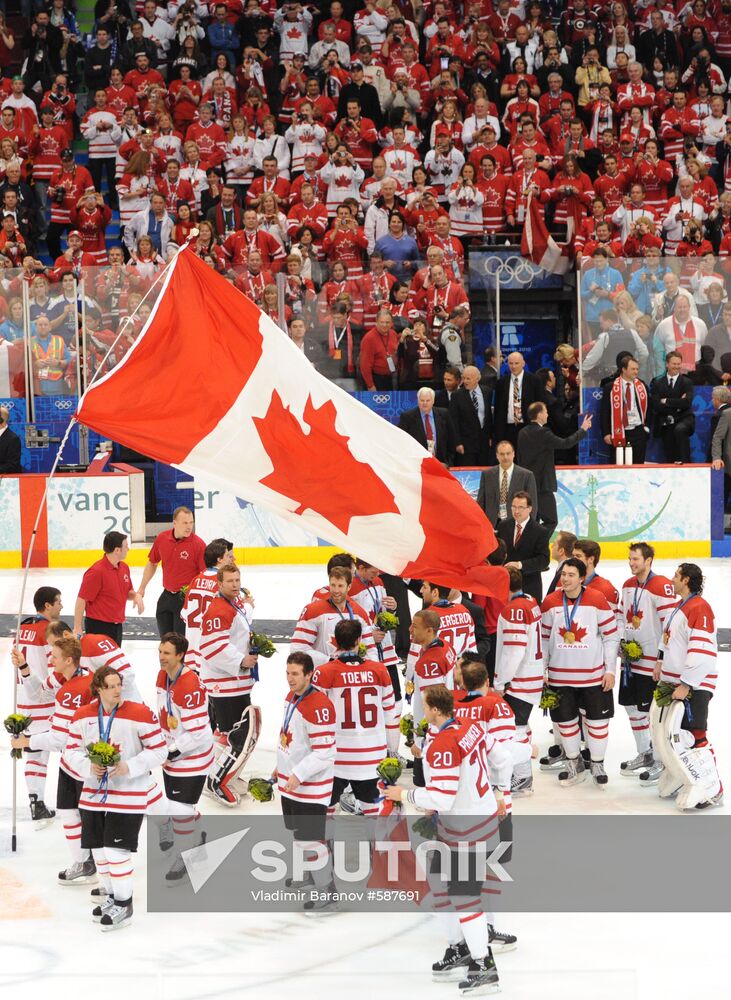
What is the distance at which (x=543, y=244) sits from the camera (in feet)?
63.0

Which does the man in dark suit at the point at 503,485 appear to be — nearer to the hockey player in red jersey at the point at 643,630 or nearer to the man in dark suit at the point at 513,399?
the hockey player in red jersey at the point at 643,630

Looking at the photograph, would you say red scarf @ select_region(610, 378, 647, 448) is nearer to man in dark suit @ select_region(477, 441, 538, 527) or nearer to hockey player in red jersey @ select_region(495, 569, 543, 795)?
man in dark suit @ select_region(477, 441, 538, 527)

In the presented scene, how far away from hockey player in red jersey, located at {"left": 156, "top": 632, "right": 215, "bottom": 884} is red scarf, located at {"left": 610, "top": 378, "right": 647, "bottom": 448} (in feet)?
33.7

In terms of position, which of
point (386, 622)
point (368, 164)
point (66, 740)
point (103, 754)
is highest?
point (368, 164)

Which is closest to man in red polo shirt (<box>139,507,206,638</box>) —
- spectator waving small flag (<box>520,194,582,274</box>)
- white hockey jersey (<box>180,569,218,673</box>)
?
white hockey jersey (<box>180,569,218,673</box>)

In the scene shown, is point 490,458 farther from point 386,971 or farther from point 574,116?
point 386,971

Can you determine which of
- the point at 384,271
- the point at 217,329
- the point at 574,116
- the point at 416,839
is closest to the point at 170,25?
the point at 574,116

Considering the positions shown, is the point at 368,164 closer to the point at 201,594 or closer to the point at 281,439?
the point at 201,594

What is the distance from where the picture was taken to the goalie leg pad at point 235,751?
952cm

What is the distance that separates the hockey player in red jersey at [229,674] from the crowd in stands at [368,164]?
808 cm

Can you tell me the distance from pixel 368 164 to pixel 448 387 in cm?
Result: 565

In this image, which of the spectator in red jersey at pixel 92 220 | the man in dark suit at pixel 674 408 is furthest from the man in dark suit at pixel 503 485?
the spectator in red jersey at pixel 92 220

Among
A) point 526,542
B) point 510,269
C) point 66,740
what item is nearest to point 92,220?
point 510,269

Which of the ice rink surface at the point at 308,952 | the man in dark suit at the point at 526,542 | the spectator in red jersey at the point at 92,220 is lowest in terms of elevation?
the ice rink surface at the point at 308,952
